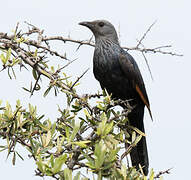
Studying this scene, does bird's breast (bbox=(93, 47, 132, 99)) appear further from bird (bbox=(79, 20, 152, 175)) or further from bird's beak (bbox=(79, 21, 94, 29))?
bird's beak (bbox=(79, 21, 94, 29))

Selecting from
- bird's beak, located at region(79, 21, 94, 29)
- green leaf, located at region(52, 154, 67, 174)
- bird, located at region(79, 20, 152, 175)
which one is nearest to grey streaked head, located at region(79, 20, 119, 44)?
bird's beak, located at region(79, 21, 94, 29)

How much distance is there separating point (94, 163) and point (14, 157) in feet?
2.03

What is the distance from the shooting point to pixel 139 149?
483 cm

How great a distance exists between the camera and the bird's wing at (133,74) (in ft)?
15.6

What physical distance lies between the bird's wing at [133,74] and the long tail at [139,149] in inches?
10.5

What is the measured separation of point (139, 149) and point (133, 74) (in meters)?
0.95

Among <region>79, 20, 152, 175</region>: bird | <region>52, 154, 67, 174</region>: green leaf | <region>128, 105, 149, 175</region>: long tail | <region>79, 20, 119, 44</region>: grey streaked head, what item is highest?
<region>79, 20, 119, 44</region>: grey streaked head

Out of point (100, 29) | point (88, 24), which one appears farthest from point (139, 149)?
point (88, 24)

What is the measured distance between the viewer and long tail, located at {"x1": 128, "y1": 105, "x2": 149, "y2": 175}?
470 centimetres

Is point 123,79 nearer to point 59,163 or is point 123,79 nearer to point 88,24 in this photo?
point 88,24

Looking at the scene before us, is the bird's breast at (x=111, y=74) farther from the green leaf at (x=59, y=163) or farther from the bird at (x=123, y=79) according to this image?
the green leaf at (x=59, y=163)

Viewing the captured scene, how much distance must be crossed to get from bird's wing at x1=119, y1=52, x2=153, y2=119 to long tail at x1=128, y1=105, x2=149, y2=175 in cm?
27

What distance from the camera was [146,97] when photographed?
16.0ft

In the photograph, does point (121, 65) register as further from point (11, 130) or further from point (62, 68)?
point (11, 130)
